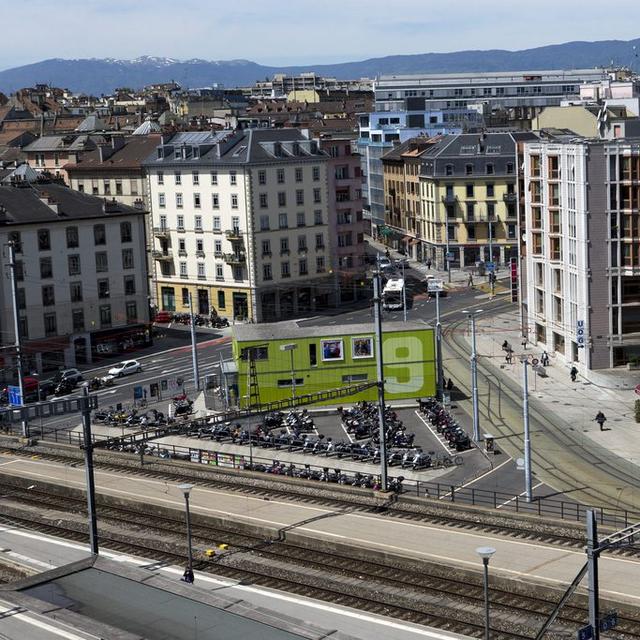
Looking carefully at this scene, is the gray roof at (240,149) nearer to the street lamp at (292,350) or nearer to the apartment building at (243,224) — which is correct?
the apartment building at (243,224)

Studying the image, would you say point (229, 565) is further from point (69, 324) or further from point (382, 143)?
point (382, 143)

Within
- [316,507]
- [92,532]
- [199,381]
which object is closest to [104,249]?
[199,381]

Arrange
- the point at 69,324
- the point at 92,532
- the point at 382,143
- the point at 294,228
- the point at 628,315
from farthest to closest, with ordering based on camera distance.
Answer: the point at 382,143 → the point at 294,228 → the point at 69,324 → the point at 628,315 → the point at 92,532

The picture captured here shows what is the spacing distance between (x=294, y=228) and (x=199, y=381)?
31106 millimetres

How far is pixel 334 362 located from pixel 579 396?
50.9 ft

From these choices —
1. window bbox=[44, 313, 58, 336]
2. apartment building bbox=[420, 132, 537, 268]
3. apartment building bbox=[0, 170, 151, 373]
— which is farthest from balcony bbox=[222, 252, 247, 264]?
apartment building bbox=[420, 132, 537, 268]

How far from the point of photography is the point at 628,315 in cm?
8088

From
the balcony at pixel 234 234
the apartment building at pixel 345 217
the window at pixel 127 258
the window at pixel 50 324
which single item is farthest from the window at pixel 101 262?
the apartment building at pixel 345 217

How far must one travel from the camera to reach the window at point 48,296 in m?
91.1

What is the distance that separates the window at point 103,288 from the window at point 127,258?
7.36 ft

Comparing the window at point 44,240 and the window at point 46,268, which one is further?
the window at point 44,240

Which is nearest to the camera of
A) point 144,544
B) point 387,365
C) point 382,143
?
point 144,544

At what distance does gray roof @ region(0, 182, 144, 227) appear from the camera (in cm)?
9121

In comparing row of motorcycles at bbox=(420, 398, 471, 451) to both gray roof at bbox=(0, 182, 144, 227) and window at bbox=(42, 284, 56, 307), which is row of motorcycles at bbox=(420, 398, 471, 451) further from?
gray roof at bbox=(0, 182, 144, 227)
